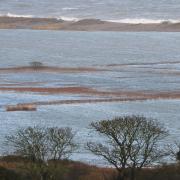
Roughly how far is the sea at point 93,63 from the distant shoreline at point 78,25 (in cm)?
362

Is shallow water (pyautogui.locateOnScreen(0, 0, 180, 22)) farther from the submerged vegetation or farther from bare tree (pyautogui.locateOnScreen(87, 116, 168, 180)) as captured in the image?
bare tree (pyautogui.locateOnScreen(87, 116, 168, 180))

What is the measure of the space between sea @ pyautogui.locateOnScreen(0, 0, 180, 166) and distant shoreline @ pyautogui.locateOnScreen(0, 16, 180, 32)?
3617mm

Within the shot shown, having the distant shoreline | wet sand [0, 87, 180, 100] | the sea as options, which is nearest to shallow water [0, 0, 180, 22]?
the sea

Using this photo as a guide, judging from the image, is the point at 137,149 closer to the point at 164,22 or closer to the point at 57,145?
the point at 57,145

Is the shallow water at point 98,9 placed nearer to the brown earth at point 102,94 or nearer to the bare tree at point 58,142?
the brown earth at point 102,94

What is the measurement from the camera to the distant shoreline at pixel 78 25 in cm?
10488

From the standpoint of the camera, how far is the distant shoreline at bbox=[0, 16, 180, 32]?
104875mm

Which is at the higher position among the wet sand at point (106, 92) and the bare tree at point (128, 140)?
the bare tree at point (128, 140)

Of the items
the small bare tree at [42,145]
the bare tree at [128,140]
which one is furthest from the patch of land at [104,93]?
the bare tree at [128,140]

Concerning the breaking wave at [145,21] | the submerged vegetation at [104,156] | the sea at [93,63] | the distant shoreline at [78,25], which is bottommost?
the distant shoreline at [78,25]

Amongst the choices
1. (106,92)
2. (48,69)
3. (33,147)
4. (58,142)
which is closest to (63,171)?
(33,147)

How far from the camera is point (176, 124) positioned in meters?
35.9

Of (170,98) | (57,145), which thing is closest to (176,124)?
(170,98)

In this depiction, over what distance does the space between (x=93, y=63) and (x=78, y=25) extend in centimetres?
4380
